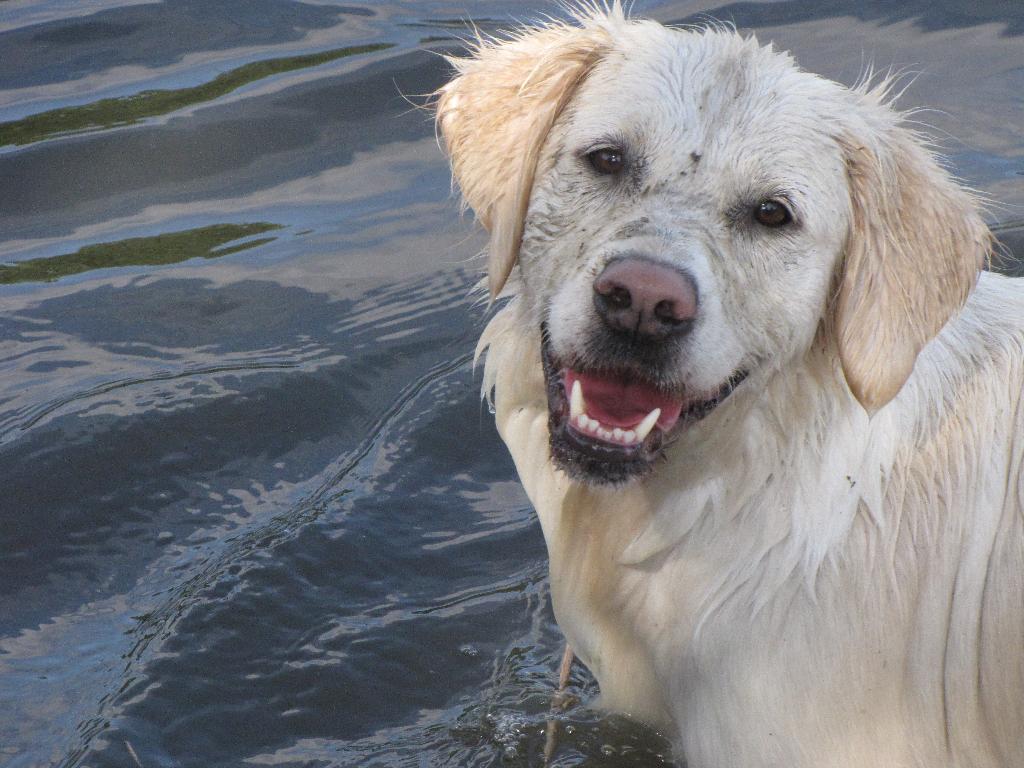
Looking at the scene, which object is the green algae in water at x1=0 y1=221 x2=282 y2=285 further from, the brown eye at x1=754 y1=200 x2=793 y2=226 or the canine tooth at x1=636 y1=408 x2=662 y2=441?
the brown eye at x1=754 y1=200 x2=793 y2=226

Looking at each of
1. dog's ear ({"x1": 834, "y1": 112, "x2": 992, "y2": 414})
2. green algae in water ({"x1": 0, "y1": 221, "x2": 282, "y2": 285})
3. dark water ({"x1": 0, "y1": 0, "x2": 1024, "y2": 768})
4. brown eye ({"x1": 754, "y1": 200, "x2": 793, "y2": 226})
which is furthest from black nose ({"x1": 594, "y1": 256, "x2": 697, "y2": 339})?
green algae in water ({"x1": 0, "y1": 221, "x2": 282, "y2": 285})

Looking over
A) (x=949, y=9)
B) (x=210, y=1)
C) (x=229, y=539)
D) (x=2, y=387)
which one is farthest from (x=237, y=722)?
(x=949, y=9)

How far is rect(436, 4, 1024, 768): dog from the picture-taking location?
9.84 feet

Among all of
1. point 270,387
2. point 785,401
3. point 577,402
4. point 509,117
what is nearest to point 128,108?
point 270,387

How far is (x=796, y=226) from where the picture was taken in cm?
303

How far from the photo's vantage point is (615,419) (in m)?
3.13

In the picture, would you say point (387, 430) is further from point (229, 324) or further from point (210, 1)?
point (210, 1)

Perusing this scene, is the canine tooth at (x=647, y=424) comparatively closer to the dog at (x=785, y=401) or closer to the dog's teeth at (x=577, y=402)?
the dog at (x=785, y=401)

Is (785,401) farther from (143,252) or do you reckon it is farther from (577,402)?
(143,252)

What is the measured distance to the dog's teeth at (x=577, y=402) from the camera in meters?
3.10

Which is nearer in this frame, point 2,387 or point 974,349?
point 974,349

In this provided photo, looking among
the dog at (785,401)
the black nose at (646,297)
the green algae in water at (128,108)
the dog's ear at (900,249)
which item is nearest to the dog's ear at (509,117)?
the dog at (785,401)

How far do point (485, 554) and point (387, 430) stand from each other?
2.63 ft

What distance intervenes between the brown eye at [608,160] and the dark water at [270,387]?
1.62 meters
